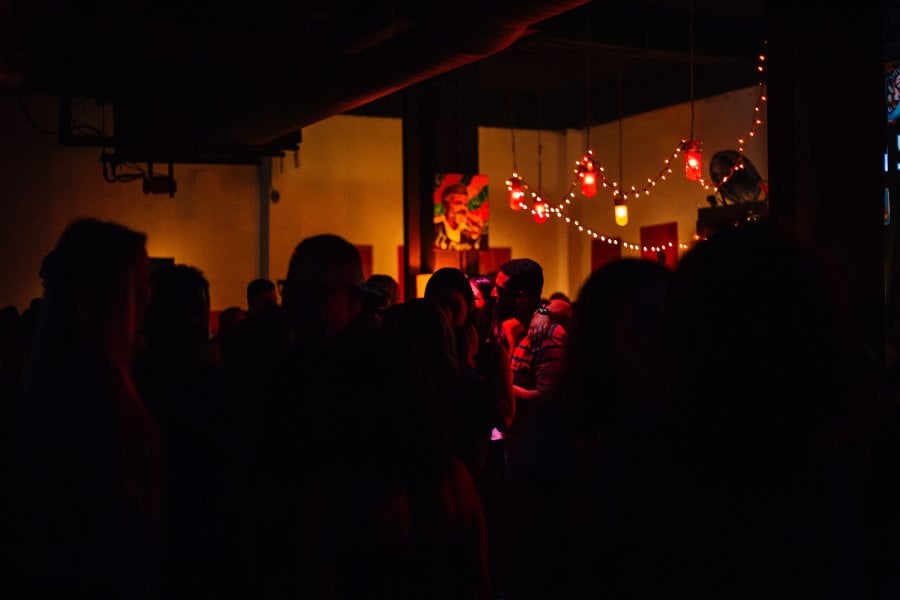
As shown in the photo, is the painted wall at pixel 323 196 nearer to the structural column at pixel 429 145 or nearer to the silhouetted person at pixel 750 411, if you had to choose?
the structural column at pixel 429 145

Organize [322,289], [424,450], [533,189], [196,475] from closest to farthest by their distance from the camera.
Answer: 1. [196,475]
2. [424,450]
3. [322,289]
4. [533,189]

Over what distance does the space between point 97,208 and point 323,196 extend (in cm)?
306

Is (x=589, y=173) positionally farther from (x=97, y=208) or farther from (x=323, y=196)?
(x=97, y=208)

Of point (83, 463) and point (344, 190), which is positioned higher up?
point (344, 190)

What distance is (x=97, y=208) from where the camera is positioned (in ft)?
43.0

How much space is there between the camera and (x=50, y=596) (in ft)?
6.77

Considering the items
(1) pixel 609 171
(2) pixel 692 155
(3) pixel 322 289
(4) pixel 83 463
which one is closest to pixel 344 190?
(1) pixel 609 171

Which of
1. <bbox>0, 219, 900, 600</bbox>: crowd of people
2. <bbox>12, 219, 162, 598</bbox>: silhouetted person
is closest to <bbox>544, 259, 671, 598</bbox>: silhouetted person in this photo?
<bbox>0, 219, 900, 600</bbox>: crowd of people

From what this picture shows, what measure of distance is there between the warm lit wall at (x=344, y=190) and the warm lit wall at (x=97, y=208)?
45 cm

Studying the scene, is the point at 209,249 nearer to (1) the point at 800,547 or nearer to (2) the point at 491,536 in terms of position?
(2) the point at 491,536

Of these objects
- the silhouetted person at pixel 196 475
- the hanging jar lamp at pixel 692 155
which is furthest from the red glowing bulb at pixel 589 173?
the silhouetted person at pixel 196 475

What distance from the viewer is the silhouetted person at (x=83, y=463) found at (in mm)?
2023

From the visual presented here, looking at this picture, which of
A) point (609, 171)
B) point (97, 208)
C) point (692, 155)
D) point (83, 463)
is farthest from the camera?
point (609, 171)

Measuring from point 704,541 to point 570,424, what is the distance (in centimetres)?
28
